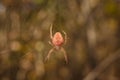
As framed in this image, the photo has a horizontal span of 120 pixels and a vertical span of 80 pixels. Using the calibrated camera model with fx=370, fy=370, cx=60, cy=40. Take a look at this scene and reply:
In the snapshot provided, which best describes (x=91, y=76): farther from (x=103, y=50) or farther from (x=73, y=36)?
(x=103, y=50)

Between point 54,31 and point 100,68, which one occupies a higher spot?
point 54,31

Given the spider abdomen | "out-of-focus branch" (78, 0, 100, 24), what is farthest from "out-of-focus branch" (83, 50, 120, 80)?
the spider abdomen

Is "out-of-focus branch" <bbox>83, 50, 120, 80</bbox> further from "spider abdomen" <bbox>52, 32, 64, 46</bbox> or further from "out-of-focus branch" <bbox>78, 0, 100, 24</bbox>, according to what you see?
"spider abdomen" <bbox>52, 32, 64, 46</bbox>

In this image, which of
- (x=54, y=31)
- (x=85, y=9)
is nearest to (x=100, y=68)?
(x=85, y=9)

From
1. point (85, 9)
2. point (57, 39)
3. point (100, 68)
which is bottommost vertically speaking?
point (100, 68)

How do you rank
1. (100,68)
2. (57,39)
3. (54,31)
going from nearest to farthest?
(57,39) < (54,31) < (100,68)

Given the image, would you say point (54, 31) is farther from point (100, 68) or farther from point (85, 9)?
point (85, 9)

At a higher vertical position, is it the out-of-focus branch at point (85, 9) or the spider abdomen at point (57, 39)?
the out-of-focus branch at point (85, 9)

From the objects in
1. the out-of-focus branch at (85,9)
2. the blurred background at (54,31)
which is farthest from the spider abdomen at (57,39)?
the out-of-focus branch at (85,9)

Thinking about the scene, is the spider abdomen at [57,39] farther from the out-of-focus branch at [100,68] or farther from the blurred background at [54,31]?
the out-of-focus branch at [100,68]

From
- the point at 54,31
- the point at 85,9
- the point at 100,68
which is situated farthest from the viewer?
the point at 85,9
